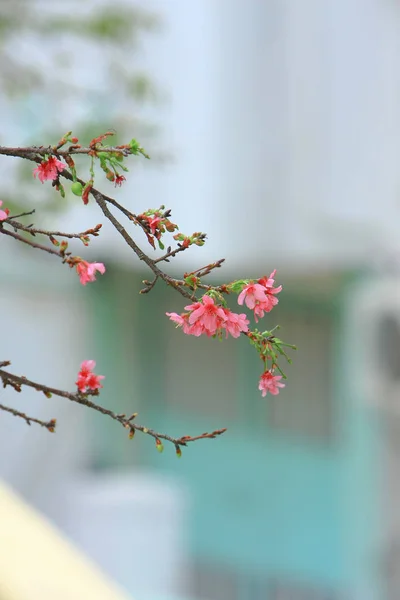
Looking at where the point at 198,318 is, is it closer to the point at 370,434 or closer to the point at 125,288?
the point at 370,434

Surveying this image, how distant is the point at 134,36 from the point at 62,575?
2623 mm

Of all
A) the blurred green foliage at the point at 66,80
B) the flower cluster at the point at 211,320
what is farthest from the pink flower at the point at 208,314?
the blurred green foliage at the point at 66,80

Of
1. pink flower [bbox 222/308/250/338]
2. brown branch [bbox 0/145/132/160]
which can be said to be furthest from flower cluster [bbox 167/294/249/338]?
brown branch [bbox 0/145/132/160]

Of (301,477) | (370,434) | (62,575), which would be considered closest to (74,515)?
(301,477)

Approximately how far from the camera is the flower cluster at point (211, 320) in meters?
0.75

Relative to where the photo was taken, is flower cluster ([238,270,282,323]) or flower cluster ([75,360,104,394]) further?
flower cluster ([75,360,104,394])

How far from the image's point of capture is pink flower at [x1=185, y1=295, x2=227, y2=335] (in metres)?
0.75

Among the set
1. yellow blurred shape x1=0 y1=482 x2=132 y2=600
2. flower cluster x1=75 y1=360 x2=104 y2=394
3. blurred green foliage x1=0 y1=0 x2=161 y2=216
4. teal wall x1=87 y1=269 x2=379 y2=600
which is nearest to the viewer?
flower cluster x1=75 y1=360 x2=104 y2=394

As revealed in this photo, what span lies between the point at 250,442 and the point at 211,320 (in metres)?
4.65

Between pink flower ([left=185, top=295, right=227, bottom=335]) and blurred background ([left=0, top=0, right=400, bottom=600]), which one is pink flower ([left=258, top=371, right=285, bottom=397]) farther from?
blurred background ([left=0, top=0, right=400, bottom=600])

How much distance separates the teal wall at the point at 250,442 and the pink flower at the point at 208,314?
400cm

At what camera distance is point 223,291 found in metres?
0.77

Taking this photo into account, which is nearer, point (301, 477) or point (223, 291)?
point (223, 291)

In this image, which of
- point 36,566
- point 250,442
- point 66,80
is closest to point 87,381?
point 36,566
